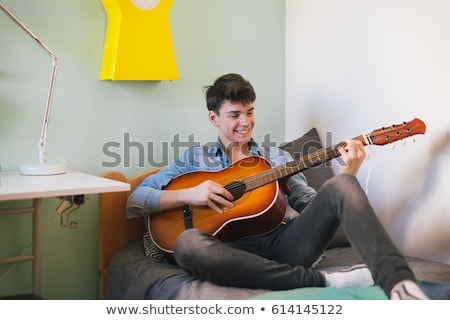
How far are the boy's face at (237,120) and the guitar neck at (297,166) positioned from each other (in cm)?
24

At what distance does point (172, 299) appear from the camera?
1554 millimetres

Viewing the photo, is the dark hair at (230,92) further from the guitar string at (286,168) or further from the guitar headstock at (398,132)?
the guitar headstock at (398,132)

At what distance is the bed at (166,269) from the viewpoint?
56.0 inches

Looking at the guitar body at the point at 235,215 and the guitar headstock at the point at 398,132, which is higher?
the guitar headstock at the point at 398,132

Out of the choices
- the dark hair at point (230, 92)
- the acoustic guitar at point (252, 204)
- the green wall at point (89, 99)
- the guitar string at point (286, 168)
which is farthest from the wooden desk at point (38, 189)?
the dark hair at point (230, 92)

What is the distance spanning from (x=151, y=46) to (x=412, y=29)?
2.96 feet

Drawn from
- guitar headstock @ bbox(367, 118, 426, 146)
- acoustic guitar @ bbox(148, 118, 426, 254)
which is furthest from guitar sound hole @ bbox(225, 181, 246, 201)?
guitar headstock @ bbox(367, 118, 426, 146)

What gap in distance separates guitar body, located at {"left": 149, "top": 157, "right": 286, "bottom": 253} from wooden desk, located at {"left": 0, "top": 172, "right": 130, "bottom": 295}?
26cm

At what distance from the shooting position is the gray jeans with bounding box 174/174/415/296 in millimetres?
1325

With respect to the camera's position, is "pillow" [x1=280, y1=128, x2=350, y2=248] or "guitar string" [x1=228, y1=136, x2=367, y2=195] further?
"pillow" [x1=280, y1=128, x2=350, y2=248]

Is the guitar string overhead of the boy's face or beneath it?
beneath

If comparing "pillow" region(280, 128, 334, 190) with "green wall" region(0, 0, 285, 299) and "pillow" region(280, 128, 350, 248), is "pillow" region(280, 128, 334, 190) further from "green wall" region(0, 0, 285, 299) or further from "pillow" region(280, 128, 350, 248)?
"green wall" region(0, 0, 285, 299)
